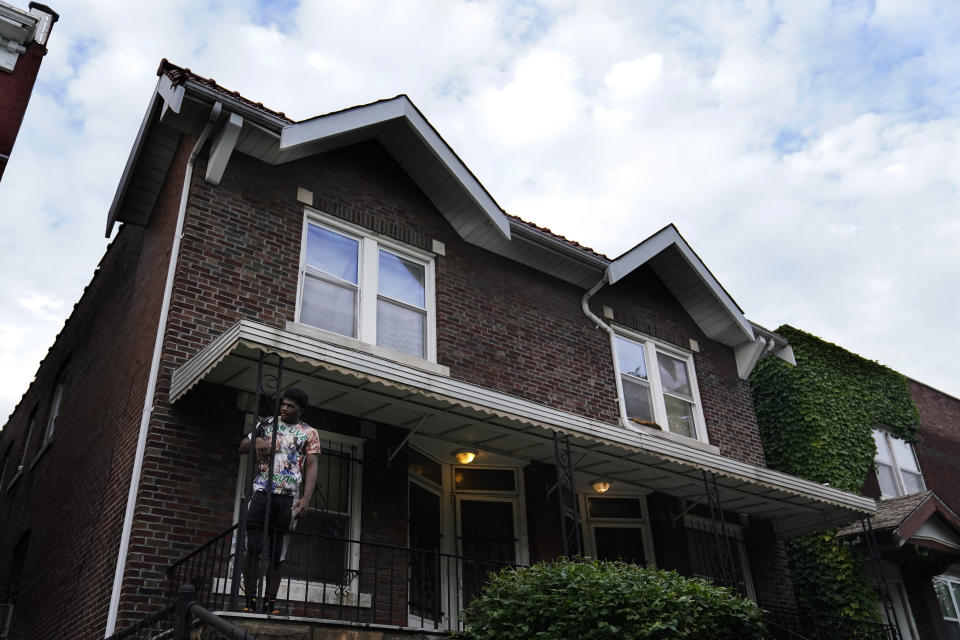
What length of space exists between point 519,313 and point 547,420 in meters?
3.24

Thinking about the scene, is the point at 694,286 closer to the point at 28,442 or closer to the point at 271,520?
the point at 271,520

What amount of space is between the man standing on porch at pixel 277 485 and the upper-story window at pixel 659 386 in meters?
6.15

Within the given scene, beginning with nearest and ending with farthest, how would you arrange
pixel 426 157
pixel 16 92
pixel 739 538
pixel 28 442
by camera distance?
pixel 16 92, pixel 426 157, pixel 739 538, pixel 28 442

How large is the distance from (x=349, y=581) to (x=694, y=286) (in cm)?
803

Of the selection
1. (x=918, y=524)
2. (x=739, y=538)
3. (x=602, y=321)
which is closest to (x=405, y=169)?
(x=602, y=321)

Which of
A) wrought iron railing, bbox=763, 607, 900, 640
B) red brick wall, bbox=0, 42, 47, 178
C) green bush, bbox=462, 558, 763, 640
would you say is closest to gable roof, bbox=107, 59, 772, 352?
red brick wall, bbox=0, 42, 47, 178

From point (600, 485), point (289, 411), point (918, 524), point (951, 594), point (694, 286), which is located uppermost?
point (694, 286)

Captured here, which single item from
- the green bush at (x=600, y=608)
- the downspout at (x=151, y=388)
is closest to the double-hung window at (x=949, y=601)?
the green bush at (x=600, y=608)

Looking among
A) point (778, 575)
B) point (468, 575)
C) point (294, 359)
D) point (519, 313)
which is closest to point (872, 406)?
point (778, 575)

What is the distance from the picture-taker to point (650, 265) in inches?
548

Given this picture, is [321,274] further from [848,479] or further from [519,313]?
[848,479]

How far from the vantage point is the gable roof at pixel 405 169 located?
943 centimetres

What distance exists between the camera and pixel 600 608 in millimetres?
6918

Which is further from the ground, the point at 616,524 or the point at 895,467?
the point at 895,467
